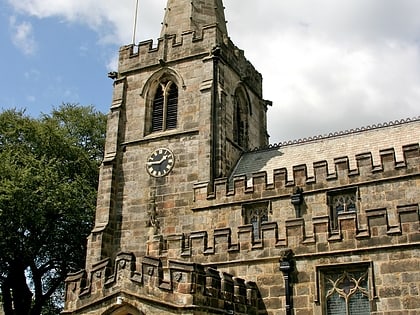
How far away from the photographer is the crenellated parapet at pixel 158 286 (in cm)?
1354

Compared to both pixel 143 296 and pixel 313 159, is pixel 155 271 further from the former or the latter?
pixel 313 159

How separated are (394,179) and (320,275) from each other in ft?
16.7

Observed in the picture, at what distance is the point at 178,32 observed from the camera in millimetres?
27328

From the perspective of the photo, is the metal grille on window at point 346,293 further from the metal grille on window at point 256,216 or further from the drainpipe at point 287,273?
the metal grille on window at point 256,216

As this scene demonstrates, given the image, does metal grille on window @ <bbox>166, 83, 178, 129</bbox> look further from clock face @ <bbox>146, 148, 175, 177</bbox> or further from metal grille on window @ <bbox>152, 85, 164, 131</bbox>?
clock face @ <bbox>146, 148, 175, 177</bbox>

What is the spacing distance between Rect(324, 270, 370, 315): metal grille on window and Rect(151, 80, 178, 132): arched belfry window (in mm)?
11620

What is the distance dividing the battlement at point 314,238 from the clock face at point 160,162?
5846 mm

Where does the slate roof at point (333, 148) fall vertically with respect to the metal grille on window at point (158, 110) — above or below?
below

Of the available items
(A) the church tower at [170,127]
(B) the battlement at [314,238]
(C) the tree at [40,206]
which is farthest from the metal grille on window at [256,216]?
(C) the tree at [40,206]

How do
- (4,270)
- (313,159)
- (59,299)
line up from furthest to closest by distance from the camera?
1. (59,299)
2. (4,270)
3. (313,159)

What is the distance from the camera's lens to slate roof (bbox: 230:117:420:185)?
21.7 m

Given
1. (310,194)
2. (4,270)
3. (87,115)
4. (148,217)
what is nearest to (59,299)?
(4,270)

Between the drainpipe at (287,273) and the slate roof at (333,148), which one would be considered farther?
the slate roof at (333,148)

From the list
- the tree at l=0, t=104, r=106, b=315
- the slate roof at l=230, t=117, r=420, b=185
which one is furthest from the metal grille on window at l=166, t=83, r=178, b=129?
the tree at l=0, t=104, r=106, b=315
